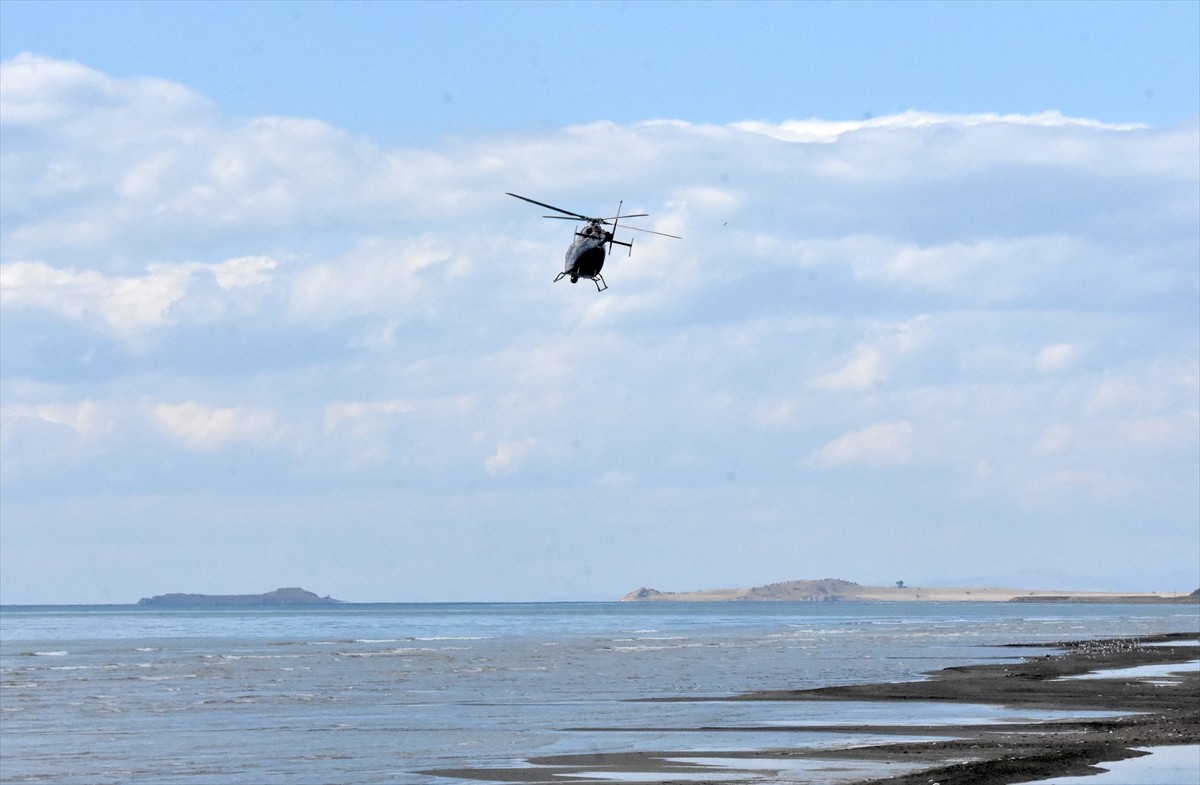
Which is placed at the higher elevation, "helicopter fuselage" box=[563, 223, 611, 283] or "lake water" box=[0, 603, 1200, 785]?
"helicopter fuselage" box=[563, 223, 611, 283]

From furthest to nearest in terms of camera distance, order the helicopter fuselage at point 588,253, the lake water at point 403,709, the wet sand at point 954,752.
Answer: the helicopter fuselage at point 588,253
the lake water at point 403,709
the wet sand at point 954,752

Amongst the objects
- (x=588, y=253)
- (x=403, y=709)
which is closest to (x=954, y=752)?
(x=588, y=253)

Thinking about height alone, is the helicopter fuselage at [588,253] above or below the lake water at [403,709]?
above

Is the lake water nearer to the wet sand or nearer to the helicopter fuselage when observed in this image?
the wet sand

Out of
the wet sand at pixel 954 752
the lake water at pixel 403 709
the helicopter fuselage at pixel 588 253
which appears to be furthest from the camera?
the helicopter fuselage at pixel 588 253

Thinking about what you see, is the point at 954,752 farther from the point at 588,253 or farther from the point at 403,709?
the point at 403,709

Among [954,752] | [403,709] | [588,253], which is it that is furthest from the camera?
[403,709]

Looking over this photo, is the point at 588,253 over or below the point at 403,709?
over

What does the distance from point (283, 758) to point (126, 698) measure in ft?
80.1

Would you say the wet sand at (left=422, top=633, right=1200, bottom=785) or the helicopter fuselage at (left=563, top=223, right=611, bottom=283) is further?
the helicopter fuselage at (left=563, top=223, right=611, bottom=283)

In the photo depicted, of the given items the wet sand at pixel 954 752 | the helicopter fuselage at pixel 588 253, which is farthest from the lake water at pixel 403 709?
the helicopter fuselage at pixel 588 253

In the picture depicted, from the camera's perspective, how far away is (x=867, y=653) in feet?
296

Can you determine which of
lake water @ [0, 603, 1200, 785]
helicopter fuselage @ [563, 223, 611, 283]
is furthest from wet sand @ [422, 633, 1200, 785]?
helicopter fuselage @ [563, 223, 611, 283]

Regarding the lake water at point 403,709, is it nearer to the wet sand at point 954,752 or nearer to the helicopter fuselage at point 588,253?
the wet sand at point 954,752
